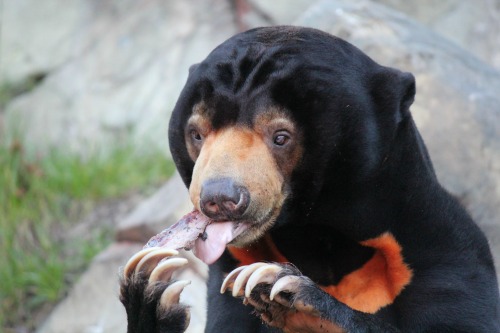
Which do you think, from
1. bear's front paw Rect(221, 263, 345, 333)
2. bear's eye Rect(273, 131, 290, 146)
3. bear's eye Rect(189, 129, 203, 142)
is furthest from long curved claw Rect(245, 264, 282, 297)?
bear's eye Rect(189, 129, 203, 142)

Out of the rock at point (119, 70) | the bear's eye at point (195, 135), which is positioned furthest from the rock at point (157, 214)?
the bear's eye at point (195, 135)

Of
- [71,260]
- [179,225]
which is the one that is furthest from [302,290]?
[71,260]

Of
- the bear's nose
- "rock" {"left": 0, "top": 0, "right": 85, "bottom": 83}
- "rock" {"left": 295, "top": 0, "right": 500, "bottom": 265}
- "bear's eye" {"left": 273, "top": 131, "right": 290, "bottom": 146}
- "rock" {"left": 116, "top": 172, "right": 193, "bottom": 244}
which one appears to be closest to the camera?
the bear's nose

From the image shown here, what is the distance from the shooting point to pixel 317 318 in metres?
3.52

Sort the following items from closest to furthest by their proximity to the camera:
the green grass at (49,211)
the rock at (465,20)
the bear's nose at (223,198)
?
the bear's nose at (223,198) → the green grass at (49,211) → the rock at (465,20)

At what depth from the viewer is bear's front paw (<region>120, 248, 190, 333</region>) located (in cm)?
354

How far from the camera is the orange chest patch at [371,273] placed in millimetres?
3955

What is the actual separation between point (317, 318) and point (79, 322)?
3.79 metres

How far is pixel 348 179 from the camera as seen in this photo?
3.83 metres

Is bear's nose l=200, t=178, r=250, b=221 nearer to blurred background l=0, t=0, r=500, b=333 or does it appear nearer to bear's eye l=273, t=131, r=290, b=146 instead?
bear's eye l=273, t=131, r=290, b=146

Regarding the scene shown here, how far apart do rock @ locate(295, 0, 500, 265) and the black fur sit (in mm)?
2215

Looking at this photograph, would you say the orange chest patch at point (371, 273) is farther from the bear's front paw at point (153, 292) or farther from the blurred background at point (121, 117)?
the blurred background at point (121, 117)

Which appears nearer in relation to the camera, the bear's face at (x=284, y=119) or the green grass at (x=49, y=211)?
the bear's face at (x=284, y=119)

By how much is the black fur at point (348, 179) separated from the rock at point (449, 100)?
2215 millimetres
